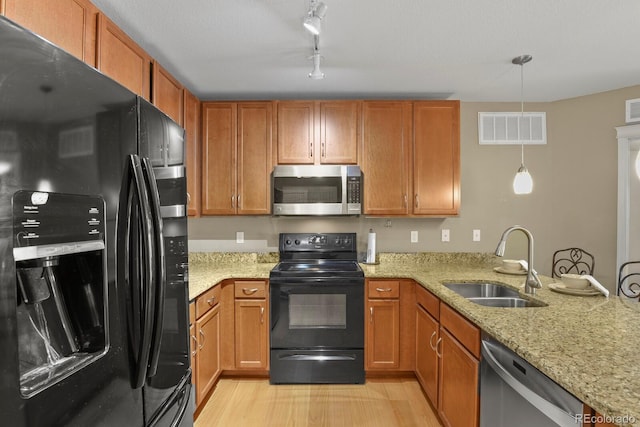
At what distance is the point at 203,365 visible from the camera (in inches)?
91.0

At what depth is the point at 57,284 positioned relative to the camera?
77cm

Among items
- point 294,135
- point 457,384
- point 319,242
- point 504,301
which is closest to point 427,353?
point 457,384

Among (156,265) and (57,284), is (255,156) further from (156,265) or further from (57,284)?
(57,284)

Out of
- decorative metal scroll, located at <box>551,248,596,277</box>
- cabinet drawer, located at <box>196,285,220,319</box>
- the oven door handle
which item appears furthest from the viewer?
decorative metal scroll, located at <box>551,248,596,277</box>

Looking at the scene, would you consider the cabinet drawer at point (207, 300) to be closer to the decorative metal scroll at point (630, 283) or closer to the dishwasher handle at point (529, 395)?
the dishwasher handle at point (529, 395)

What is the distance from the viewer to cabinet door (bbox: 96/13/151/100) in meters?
1.68

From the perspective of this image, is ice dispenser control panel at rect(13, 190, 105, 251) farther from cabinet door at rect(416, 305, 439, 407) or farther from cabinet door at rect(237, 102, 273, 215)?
cabinet door at rect(237, 102, 273, 215)

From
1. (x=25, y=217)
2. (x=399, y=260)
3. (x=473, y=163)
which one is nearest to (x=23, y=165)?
(x=25, y=217)

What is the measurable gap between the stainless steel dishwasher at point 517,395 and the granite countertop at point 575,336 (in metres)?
0.08

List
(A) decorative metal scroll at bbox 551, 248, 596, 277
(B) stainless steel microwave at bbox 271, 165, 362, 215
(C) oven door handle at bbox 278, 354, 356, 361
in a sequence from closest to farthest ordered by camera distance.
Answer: (C) oven door handle at bbox 278, 354, 356, 361
(B) stainless steel microwave at bbox 271, 165, 362, 215
(A) decorative metal scroll at bbox 551, 248, 596, 277

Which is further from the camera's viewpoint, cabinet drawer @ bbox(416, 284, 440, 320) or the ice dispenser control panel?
cabinet drawer @ bbox(416, 284, 440, 320)

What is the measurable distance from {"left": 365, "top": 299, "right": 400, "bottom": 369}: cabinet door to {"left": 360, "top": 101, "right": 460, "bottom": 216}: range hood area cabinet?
2.74 feet

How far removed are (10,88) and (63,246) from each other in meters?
0.32

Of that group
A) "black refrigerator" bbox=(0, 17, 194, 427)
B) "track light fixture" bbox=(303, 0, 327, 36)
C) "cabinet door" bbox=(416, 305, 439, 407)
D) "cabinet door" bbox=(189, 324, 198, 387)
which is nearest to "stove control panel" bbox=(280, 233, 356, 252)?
"cabinet door" bbox=(416, 305, 439, 407)
